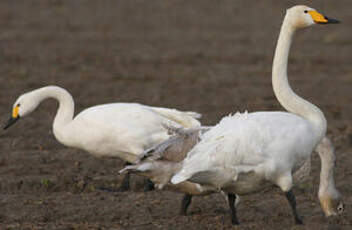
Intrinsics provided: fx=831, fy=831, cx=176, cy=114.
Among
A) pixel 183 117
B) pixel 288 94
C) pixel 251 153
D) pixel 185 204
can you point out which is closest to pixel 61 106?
pixel 183 117

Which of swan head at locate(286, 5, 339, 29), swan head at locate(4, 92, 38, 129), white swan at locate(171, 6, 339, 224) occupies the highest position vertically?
swan head at locate(286, 5, 339, 29)

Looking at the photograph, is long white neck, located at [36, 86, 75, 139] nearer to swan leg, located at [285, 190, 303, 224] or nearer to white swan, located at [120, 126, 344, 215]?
white swan, located at [120, 126, 344, 215]

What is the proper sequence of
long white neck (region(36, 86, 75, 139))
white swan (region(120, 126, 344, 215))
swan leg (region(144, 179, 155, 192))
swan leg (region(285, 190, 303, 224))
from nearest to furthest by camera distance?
swan leg (region(285, 190, 303, 224))
white swan (region(120, 126, 344, 215))
swan leg (region(144, 179, 155, 192))
long white neck (region(36, 86, 75, 139))

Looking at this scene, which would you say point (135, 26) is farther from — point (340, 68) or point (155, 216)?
point (155, 216)

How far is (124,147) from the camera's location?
8.52 meters

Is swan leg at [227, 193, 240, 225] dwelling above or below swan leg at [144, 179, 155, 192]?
above

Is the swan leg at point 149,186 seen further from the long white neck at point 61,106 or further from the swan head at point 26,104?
the swan head at point 26,104

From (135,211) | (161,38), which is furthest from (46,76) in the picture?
(135,211)

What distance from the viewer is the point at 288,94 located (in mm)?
7012

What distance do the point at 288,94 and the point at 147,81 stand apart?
25.4 feet

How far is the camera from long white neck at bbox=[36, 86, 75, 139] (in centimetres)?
894

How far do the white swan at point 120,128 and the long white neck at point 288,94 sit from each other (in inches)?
64.1

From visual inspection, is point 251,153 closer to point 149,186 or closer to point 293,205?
point 293,205

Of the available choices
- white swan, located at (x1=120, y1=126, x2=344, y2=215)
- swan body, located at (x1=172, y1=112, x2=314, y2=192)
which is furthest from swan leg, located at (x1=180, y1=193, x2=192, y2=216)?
swan body, located at (x1=172, y1=112, x2=314, y2=192)
